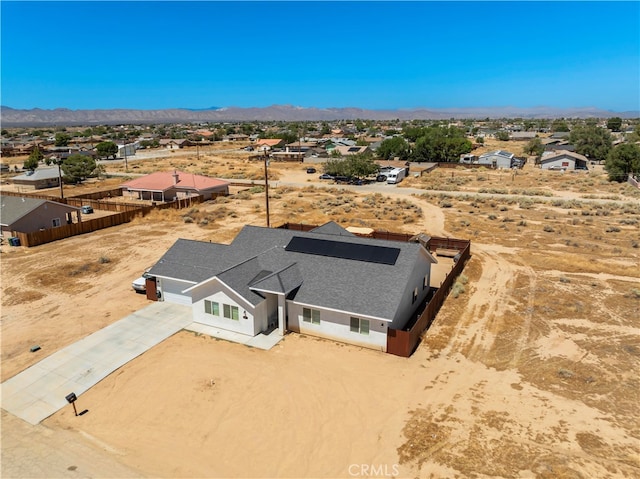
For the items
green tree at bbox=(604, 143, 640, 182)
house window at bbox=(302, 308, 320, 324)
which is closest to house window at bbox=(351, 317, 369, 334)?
house window at bbox=(302, 308, 320, 324)

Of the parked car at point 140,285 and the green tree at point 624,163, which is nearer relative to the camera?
the parked car at point 140,285

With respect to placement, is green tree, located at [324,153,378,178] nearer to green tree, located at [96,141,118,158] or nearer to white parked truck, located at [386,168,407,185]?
white parked truck, located at [386,168,407,185]

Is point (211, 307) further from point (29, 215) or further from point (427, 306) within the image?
point (29, 215)

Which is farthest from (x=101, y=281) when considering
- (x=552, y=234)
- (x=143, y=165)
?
(x=143, y=165)

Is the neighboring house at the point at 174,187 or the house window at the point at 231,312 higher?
the neighboring house at the point at 174,187

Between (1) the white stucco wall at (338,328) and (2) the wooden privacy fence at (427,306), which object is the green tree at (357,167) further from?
(1) the white stucco wall at (338,328)

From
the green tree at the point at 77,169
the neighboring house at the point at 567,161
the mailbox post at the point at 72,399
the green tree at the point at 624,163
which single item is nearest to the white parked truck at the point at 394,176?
the neighboring house at the point at 567,161

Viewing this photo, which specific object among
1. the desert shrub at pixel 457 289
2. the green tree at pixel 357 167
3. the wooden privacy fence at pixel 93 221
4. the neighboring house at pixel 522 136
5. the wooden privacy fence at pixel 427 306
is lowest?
the desert shrub at pixel 457 289
